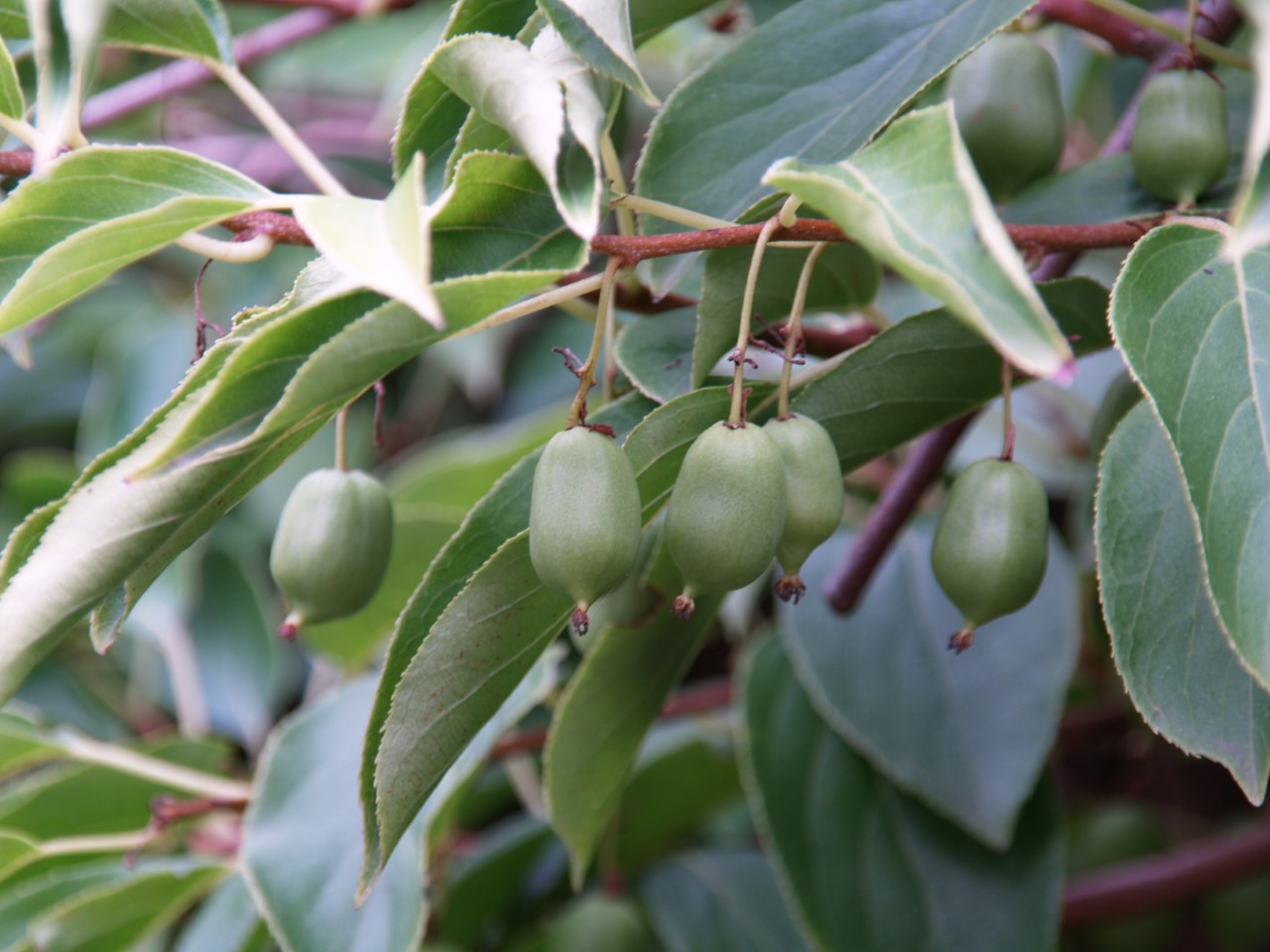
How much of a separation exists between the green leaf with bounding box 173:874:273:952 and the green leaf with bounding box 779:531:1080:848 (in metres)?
0.45

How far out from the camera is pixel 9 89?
59 cm

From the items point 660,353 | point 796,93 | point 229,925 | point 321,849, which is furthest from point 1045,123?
point 229,925

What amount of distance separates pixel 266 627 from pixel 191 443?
100cm

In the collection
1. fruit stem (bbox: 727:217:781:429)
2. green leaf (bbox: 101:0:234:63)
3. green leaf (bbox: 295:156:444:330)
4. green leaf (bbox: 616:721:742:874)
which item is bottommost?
green leaf (bbox: 616:721:742:874)

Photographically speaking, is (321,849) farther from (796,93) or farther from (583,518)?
(796,93)

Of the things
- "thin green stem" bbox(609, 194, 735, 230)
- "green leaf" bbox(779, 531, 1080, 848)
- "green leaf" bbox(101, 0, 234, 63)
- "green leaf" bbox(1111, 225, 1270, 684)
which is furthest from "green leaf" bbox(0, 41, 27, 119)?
"green leaf" bbox(779, 531, 1080, 848)

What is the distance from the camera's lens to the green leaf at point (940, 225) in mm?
369

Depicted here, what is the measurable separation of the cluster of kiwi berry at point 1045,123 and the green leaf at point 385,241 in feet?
1.20

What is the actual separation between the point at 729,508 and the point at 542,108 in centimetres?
17

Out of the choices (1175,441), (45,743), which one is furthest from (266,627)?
(1175,441)

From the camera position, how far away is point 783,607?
1036 millimetres

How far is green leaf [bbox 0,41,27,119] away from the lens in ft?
1.91

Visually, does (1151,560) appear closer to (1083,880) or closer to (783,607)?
(783,607)

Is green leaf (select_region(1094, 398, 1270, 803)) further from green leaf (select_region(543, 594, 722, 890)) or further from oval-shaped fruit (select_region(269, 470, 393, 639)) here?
oval-shaped fruit (select_region(269, 470, 393, 639))
